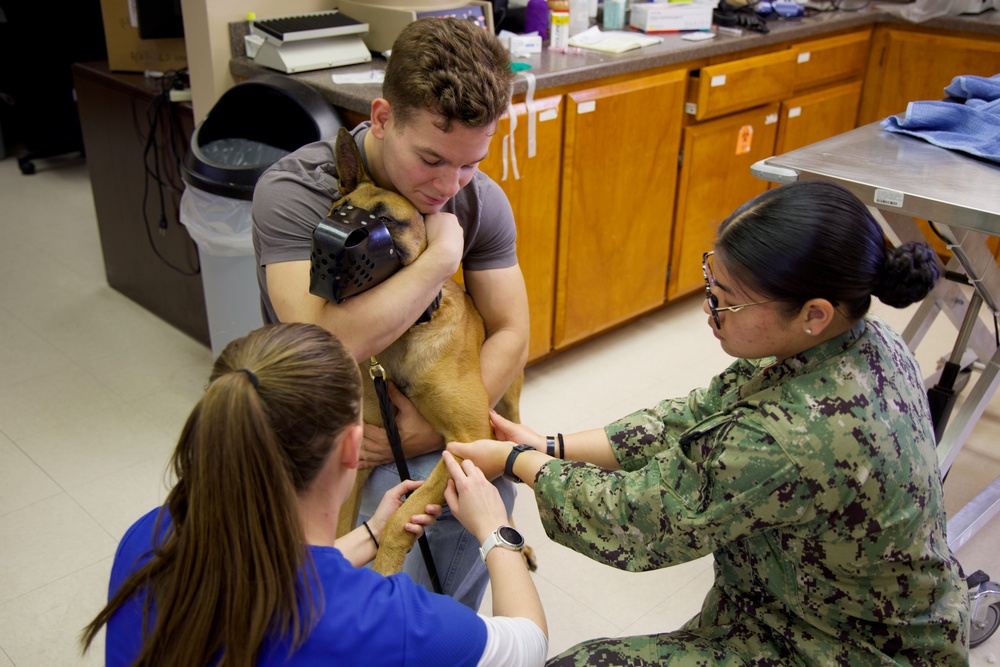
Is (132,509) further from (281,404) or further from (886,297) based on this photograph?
(886,297)

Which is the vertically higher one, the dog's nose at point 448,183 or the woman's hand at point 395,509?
the dog's nose at point 448,183

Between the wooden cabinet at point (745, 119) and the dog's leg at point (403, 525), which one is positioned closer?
the dog's leg at point (403, 525)

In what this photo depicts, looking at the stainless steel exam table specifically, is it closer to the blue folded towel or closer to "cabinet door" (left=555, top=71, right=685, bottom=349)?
the blue folded towel

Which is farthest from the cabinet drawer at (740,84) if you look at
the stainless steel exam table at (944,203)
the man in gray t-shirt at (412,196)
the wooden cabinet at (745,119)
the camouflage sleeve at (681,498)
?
the camouflage sleeve at (681,498)

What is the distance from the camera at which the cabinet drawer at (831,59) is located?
344cm

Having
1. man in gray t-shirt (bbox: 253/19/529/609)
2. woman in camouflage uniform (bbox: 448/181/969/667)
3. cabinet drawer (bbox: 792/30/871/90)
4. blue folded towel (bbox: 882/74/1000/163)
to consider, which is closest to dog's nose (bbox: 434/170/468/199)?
man in gray t-shirt (bbox: 253/19/529/609)

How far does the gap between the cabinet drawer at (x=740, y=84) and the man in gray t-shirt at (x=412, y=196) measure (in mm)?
1698

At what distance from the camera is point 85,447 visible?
263 cm

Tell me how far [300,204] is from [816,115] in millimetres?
2818

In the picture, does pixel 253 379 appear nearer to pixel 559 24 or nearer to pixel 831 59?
pixel 559 24

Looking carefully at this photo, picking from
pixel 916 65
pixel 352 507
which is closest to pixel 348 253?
pixel 352 507

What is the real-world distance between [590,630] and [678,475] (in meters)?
0.98

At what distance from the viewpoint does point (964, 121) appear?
222 centimetres

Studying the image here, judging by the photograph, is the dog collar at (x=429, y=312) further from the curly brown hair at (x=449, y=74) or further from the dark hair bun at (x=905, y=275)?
the dark hair bun at (x=905, y=275)
